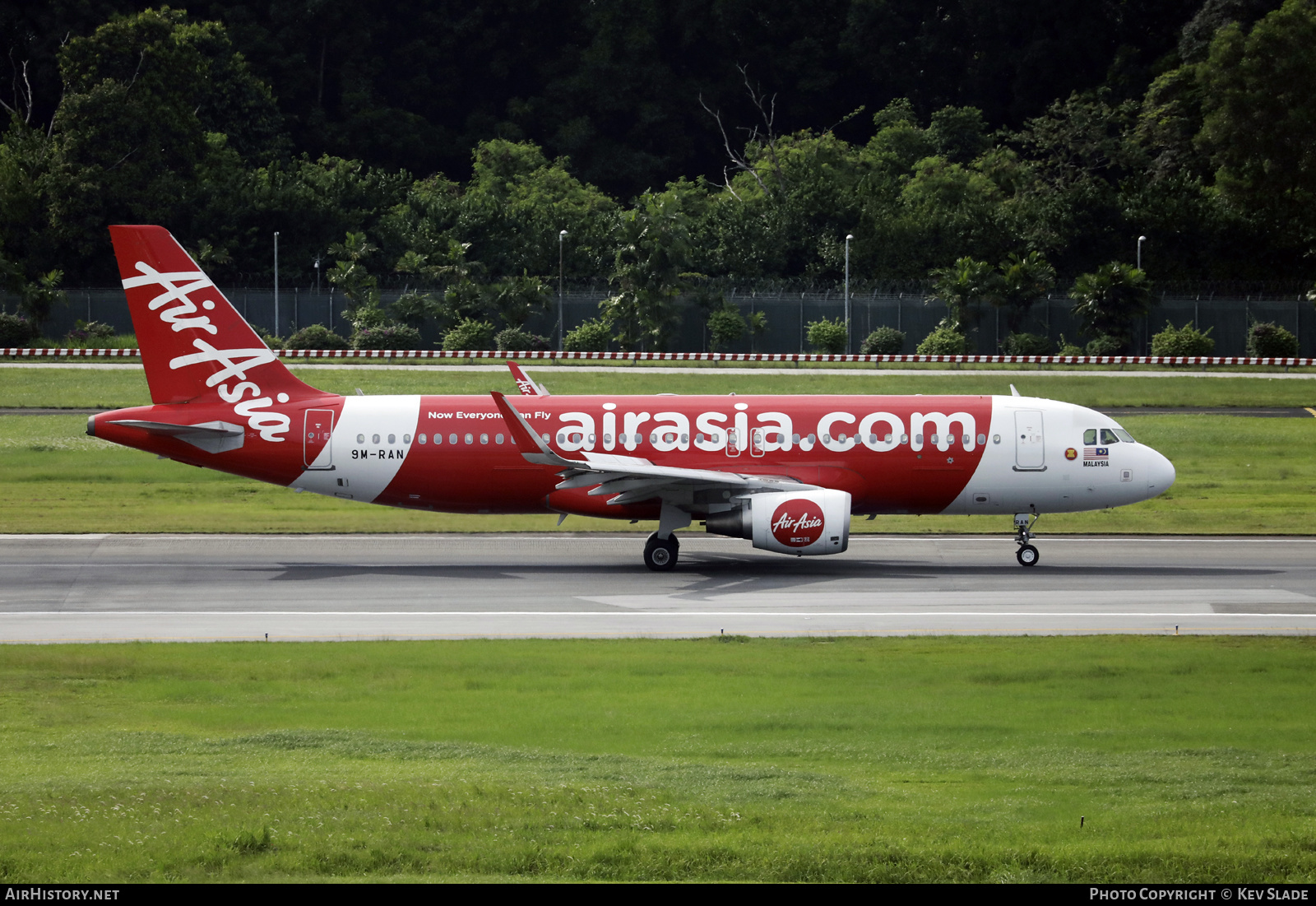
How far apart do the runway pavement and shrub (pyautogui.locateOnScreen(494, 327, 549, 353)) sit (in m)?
53.7

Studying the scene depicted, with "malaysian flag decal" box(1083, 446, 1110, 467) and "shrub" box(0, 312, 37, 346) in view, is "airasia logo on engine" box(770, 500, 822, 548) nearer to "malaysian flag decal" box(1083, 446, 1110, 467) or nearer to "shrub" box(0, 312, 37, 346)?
"malaysian flag decal" box(1083, 446, 1110, 467)

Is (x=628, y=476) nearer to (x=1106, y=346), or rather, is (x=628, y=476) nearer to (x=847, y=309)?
(x=847, y=309)

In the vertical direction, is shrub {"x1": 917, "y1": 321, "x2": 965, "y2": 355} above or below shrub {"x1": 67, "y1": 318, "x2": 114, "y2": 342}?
below

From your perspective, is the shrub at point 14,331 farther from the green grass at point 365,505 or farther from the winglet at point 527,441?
the winglet at point 527,441

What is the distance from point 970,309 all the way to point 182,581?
75541 millimetres

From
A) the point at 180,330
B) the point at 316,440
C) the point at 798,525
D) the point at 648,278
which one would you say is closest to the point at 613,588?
the point at 798,525

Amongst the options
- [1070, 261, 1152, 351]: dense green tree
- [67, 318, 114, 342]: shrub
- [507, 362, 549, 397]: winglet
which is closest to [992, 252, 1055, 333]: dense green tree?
[1070, 261, 1152, 351]: dense green tree

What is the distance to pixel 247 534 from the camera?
39812 mm

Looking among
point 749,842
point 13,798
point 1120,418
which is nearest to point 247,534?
point 13,798

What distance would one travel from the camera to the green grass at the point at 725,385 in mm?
69812

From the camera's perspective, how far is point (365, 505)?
153 feet

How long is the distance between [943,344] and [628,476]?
62.1m

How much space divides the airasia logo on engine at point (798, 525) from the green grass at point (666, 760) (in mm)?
6451

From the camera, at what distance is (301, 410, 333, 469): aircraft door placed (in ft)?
114
